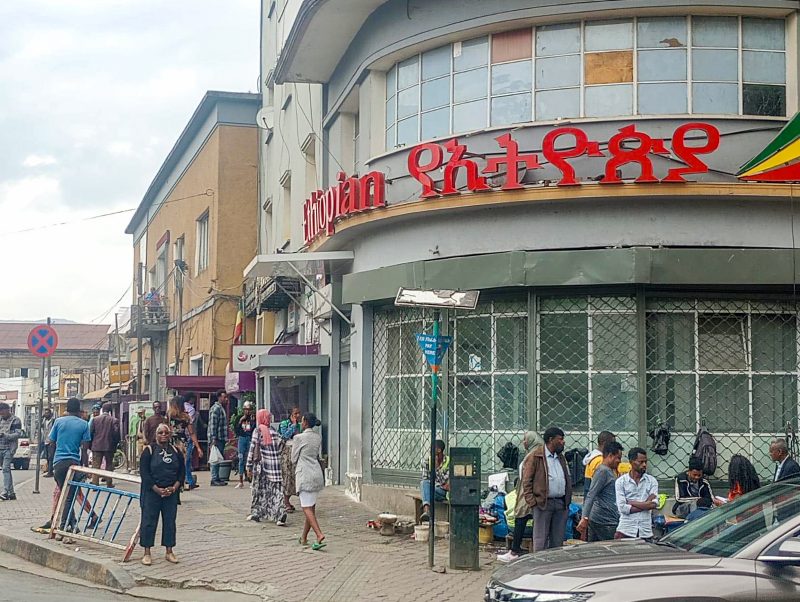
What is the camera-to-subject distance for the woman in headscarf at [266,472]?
591 inches

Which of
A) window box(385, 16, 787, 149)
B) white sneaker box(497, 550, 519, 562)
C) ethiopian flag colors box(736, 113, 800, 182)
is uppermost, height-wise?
window box(385, 16, 787, 149)

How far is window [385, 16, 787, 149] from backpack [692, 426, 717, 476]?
4.11 m

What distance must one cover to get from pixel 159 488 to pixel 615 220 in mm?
6508

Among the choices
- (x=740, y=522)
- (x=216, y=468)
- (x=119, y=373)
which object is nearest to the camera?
(x=740, y=522)

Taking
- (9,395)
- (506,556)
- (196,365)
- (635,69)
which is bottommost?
(506,556)

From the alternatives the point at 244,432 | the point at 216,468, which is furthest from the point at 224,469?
the point at 244,432

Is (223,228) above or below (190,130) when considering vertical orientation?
below

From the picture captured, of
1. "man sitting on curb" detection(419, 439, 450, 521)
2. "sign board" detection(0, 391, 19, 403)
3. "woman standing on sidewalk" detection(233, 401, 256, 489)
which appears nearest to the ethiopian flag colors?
"man sitting on curb" detection(419, 439, 450, 521)

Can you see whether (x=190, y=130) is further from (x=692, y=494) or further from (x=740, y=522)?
(x=740, y=522)

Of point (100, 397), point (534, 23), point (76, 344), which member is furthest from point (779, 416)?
point (76, 344)

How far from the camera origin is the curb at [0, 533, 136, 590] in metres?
11.3

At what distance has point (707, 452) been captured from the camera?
528 inches

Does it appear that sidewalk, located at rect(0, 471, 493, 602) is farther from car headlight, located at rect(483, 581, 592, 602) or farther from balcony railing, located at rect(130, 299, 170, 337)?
balcony railing, located at rect(130, 299, 170, 337)

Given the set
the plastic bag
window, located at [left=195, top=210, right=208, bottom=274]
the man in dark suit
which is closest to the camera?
the man in dark suit
